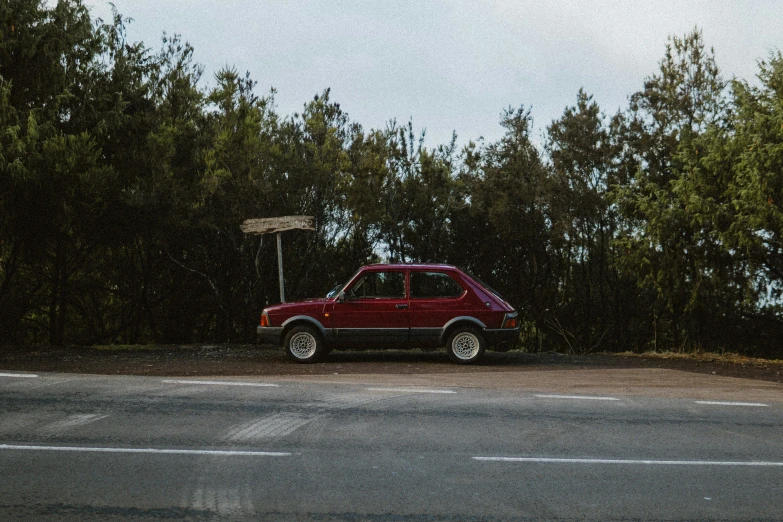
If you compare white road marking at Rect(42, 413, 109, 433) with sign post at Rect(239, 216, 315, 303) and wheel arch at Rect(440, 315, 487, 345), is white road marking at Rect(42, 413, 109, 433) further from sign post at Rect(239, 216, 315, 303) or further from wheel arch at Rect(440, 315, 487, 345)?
sign post at Rect(239, 216, 315, 303)

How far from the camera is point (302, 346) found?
15.3 meters

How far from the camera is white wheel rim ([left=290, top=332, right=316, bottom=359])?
15.2 metres

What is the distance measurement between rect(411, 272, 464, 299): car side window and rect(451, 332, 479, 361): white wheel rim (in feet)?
2.58

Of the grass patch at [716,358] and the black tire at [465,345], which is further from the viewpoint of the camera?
the grass patch at [716,358]

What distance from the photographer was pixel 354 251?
2203cm

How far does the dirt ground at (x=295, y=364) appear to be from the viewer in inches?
560

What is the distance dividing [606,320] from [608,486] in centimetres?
1939

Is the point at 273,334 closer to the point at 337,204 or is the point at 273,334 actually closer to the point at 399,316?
the point at 399,316

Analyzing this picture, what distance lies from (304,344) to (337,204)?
562 cm

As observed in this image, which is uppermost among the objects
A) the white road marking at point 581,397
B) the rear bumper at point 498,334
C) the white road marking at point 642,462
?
the rear bumper at point 498,334

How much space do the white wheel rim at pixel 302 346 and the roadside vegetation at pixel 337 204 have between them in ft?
14.4

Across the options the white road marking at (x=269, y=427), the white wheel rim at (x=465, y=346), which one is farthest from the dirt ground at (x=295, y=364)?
the white road marking at (x=269, y=427)

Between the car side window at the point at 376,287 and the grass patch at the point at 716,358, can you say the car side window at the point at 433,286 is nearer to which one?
the car side window at the point at 376,287

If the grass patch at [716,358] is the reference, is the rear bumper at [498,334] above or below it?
above
